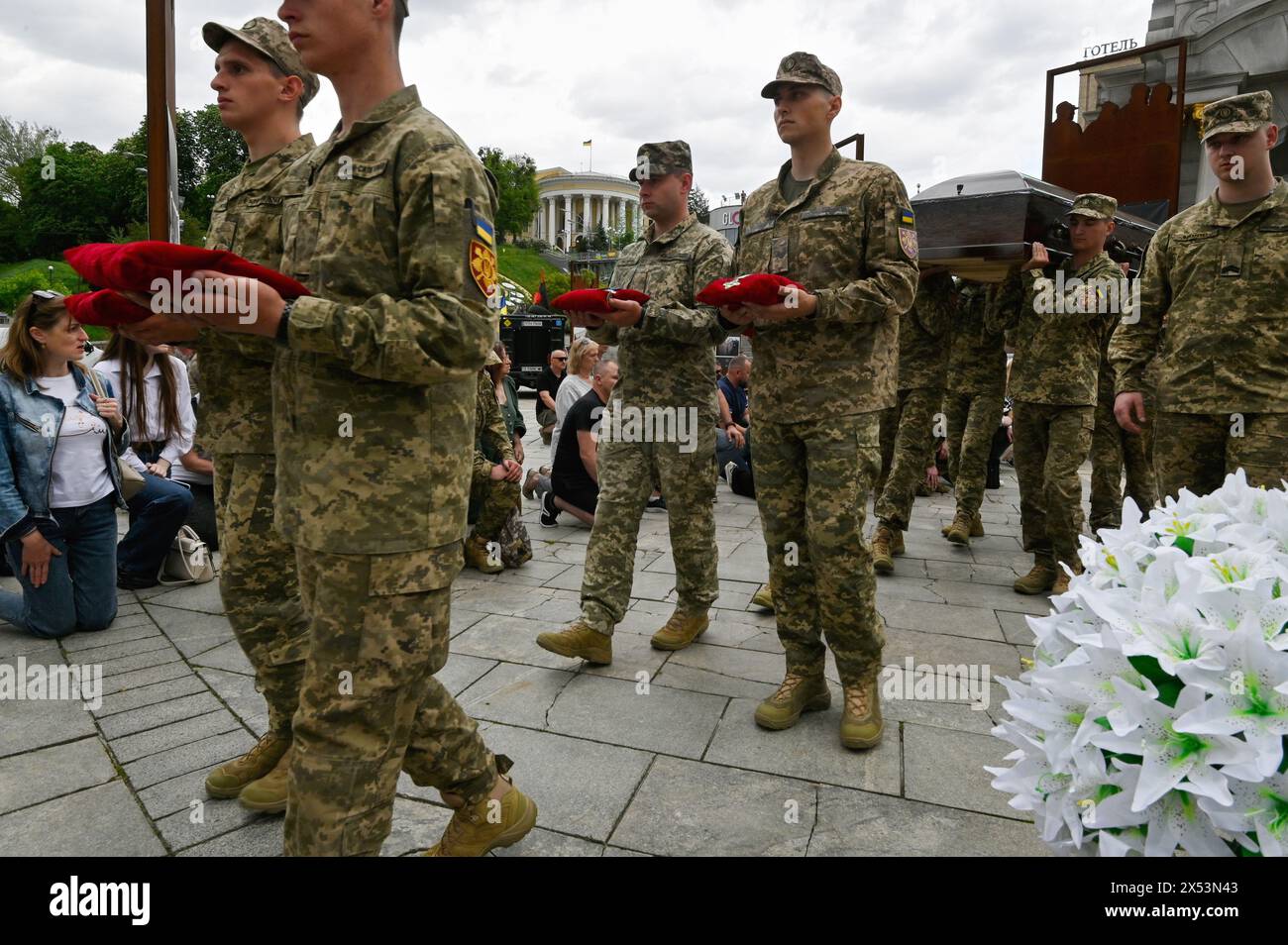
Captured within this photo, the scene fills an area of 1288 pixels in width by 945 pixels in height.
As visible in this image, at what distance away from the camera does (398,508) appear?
169 cm

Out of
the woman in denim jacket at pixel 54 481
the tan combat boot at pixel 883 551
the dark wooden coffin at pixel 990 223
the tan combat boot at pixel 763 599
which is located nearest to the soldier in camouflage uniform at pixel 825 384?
the tan combat boot at pixel 763 599

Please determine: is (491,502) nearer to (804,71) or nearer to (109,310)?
(804,71)

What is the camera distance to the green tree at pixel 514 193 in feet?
278

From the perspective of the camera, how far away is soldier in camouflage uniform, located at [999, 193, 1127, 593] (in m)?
4.87

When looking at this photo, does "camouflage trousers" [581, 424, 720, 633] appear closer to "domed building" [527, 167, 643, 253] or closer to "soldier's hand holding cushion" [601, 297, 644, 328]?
"soldier's hand holding cushion" [601, 297, 644, 328]

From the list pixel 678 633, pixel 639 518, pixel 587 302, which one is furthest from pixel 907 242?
pixel 678 633

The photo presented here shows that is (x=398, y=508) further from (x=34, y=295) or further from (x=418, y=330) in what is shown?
(x=34, y=295)

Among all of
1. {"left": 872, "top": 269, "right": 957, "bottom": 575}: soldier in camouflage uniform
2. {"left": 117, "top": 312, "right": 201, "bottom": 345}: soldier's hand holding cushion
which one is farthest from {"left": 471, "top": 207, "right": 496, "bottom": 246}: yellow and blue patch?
{"left": 872, "top": 269, "right": 957, "bottom": 575}: soldier in camouflage uniform

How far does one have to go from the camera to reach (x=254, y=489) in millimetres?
2369

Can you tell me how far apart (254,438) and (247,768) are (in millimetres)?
1066

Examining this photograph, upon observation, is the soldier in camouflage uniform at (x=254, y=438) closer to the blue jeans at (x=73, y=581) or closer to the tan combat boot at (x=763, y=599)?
the blue jeans at (x=73, y=581)

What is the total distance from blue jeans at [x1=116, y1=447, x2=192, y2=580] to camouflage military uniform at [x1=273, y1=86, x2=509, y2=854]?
3975 millimetres
